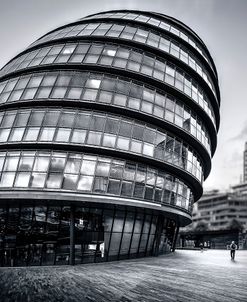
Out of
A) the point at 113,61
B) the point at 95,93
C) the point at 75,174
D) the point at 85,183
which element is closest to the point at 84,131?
the point at 75,174

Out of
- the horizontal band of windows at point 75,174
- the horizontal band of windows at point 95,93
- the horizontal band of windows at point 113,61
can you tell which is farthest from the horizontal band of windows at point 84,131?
the horizontal band of windows at point 113,61

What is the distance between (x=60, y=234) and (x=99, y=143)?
7682mm

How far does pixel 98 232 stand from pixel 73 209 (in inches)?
116

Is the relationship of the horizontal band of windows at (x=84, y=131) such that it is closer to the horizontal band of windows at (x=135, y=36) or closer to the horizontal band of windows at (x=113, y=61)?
the horizontal band of windows at (x=113, y=61)

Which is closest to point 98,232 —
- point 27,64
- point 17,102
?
point 17,102

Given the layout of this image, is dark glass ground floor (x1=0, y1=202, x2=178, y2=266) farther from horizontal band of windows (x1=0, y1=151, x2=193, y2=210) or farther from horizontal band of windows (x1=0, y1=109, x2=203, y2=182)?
horizontal band of windows (x1=0, y1=109, x2=203, y2=182)

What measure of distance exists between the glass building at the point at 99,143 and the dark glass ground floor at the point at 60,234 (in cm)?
7

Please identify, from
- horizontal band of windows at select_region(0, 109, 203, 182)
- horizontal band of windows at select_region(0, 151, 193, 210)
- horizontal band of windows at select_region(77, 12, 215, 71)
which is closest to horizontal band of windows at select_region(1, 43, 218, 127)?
horizontal band of windows at select_region(0, 109, 203, 182)

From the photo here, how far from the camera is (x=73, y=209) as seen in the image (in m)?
23.5

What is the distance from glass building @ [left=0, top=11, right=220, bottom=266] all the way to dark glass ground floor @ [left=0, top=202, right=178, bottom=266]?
0.24 ft

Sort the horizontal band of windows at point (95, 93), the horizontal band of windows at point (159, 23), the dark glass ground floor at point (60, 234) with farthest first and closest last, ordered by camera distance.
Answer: the horizontal band of windows at point (159, 23) < the horizontal band of windows at point (95, 93) < the dark glass ground floor at point (60, 234)

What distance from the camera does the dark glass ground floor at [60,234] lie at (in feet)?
75.6

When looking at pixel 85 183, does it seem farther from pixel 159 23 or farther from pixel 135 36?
pixel 159 23

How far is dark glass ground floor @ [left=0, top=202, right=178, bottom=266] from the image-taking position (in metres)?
23.0
